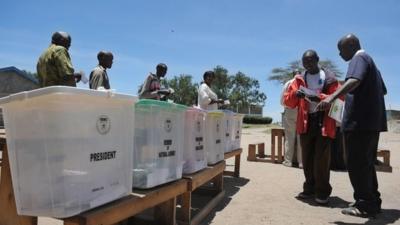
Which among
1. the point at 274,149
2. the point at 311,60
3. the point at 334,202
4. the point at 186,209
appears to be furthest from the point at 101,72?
the point at 274,149

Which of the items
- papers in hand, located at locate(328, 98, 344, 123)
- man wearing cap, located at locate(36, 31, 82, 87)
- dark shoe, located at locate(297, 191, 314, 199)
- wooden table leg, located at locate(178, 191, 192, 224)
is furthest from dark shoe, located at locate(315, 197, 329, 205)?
man wearing cap, located at locate(36, 31, 82, 87)

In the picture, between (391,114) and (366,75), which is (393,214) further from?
(391,114)

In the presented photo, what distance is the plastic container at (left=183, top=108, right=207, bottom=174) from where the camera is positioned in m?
4.20

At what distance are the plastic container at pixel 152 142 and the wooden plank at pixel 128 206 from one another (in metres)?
0.09

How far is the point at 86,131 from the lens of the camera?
7.97 feet

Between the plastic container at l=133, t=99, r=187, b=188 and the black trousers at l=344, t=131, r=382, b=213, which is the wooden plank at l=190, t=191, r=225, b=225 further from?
the black trousers at l=344, t=131, r=382, b=213

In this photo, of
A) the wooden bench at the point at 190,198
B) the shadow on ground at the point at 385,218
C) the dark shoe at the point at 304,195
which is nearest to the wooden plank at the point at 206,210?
the wooden bench at the point at 190,198

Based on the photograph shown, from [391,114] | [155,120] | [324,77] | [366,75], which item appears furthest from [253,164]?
[391,114]

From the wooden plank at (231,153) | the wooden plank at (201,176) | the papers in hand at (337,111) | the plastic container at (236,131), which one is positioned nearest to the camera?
the wooden plank at (201,176)

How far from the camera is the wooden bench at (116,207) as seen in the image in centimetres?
246

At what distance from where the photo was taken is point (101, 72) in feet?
18.1

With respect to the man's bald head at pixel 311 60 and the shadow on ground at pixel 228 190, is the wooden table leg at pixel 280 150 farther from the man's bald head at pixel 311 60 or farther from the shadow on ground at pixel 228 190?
the man's bald head at pixel 311 60

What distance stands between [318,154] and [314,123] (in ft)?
1.36

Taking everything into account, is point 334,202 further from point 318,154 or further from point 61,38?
point 61,38
